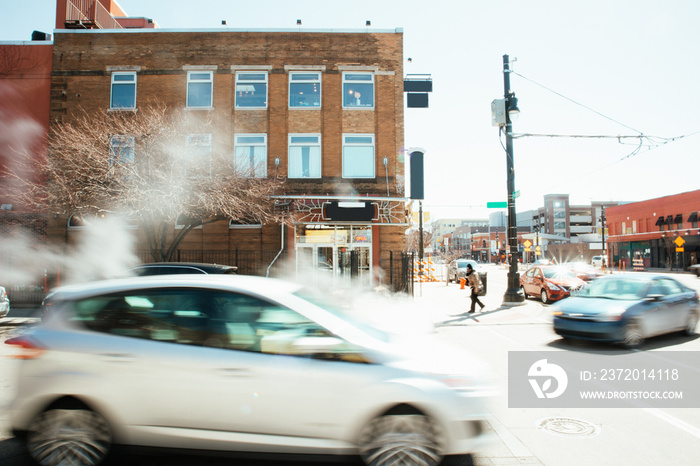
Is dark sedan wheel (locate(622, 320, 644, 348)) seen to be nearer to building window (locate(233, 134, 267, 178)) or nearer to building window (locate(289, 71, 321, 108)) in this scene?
building window (locate(233, 134, 267, 178))

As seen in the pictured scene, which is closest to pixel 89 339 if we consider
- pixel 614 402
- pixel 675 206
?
A: pixel 614 402

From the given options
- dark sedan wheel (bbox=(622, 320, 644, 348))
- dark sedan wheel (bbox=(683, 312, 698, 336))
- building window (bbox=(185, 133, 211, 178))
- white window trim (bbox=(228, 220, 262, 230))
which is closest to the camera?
dark sedan wheel (bbox=(622, 320, 644, 348))

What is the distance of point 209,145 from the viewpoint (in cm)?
1803

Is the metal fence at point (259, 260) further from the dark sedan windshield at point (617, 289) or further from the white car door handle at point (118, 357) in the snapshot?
the white car door handle at point (118, 357)

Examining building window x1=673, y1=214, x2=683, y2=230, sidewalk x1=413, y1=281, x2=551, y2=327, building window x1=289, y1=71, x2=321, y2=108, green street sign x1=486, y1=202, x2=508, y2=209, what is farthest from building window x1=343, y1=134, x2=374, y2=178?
building window x1=673, y1=214, x2=683, y2=230

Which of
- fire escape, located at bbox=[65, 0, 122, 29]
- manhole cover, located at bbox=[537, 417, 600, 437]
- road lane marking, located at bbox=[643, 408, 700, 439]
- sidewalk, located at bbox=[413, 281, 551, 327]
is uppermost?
fire escape, located at bbox=[65, 0, 122, 29]

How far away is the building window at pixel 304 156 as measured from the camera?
739 inches

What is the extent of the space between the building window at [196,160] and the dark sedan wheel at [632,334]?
1165 cm

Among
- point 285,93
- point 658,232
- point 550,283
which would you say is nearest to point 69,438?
point 550,283

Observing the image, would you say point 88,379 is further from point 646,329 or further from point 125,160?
point 125,160

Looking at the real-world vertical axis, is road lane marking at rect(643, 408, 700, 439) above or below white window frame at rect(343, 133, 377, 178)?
below

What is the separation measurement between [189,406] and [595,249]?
285ft

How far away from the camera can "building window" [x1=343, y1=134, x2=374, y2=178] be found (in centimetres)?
1880

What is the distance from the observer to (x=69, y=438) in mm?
3322
